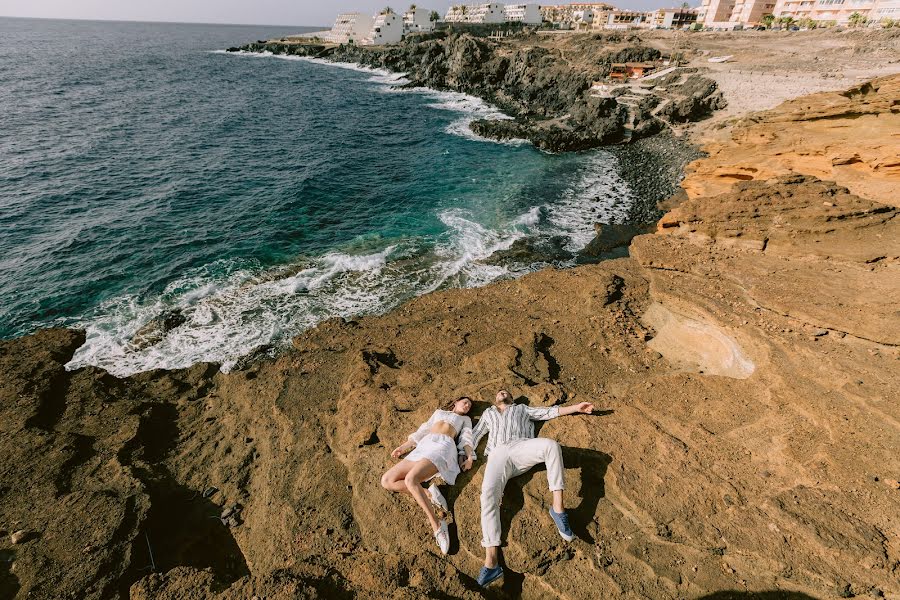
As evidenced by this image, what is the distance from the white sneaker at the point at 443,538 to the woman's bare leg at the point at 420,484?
0.06 metres

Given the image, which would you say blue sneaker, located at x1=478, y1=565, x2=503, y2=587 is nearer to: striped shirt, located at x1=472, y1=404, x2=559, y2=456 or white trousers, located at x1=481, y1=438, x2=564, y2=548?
white trousers, located at x1=481, y1=438, x2=564, y2=548

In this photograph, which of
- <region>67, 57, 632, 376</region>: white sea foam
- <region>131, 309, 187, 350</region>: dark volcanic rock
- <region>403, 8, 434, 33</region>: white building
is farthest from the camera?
<region>403, 8, 434, 33</region>: white building

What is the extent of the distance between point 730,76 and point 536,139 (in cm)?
2647

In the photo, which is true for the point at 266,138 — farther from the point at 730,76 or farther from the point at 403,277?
the point at 730,76

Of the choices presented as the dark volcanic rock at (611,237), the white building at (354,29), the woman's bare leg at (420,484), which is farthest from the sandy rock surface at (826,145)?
the white building at (354,29)

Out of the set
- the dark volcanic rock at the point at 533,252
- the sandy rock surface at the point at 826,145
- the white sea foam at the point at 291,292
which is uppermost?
the sandy rock surface at the point at 826,145

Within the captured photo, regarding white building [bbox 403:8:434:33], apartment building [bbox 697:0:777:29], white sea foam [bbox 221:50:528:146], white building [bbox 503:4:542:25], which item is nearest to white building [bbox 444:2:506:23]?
white building [bbox 503:4:542:25]

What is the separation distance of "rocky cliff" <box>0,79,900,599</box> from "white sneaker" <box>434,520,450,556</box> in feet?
0.52

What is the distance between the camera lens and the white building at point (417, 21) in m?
126

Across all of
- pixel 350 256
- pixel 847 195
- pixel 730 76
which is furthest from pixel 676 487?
pixel 730 76

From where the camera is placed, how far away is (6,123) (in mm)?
35750

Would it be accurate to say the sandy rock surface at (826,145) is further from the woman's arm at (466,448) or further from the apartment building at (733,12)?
the apartment building at (733,12)

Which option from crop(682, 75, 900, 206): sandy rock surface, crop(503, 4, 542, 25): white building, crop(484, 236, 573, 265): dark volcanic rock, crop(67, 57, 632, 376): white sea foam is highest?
crop(682, 75, 900, 206): sandy rock surface

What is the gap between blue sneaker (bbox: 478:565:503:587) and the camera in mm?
5289
